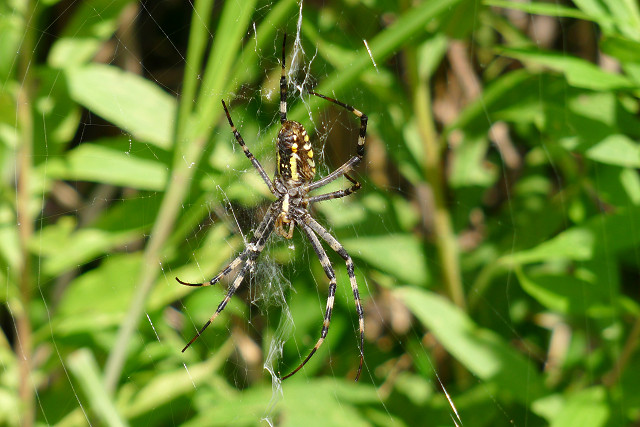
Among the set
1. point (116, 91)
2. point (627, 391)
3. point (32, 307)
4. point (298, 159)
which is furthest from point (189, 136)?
point (627, 391)

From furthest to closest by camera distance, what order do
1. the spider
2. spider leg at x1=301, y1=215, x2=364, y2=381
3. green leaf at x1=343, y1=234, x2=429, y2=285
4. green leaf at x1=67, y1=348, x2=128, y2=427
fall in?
spider leg at x1=301, y1=215, x2=364, y2=381 → green leaf at x1=343, y1=234, x2=429, y2=285 → the spider → green leaf at x1=67, y1=348, x2=128, y2=427

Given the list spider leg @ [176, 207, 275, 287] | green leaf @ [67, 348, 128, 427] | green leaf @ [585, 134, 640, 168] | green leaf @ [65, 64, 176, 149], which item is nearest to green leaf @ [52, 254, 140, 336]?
green leaf @ [67, 348, 128, 427]

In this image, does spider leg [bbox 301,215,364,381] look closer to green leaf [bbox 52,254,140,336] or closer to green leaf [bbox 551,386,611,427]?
green leaf [bbox 551,386,611,427]

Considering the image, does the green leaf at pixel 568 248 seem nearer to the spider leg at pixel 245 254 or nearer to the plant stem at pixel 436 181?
the plant stem at pixel 436 181

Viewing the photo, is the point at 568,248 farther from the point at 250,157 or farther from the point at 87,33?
the point at 87,33

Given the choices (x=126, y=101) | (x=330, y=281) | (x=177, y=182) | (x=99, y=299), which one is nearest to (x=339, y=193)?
(x=330, y=281)

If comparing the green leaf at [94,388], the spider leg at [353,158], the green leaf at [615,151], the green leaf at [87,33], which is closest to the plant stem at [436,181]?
the spider leg at [353,158]

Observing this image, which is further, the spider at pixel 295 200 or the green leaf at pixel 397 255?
the green leaf at pixel 397 255

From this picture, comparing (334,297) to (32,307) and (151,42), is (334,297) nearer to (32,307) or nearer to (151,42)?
(32,307)
